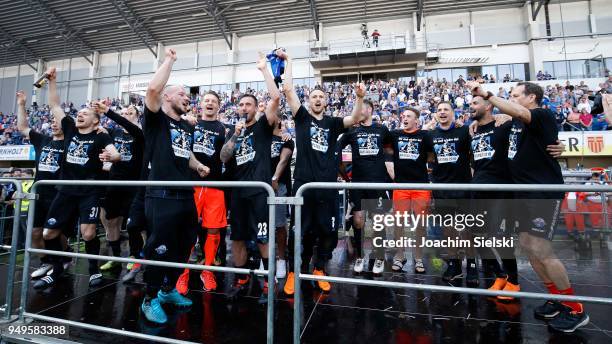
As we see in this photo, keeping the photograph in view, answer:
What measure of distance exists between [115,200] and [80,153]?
769 millimetres

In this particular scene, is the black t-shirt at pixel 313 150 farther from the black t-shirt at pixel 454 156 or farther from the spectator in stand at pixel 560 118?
the spectator in stand at pixel 560 118

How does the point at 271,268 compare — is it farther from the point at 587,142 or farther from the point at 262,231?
the point at 587,142

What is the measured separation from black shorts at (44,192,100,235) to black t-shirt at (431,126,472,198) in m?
4.20

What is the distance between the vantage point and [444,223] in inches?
138

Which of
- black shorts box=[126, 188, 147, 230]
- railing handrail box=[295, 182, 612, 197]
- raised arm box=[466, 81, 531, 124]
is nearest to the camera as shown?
railing handrail box=[295, 182, 612, 197]

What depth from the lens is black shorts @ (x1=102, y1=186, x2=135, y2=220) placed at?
4.25 m

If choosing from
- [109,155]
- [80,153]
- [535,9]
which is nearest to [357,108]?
[109,155]

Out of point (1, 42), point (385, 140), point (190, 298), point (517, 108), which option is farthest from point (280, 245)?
point (1, 42)

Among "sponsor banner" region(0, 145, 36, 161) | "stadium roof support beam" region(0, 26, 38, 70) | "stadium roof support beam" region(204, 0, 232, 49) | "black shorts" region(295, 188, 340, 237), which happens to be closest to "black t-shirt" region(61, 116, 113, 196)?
"black shorts" region(295, 188, 340, 237)

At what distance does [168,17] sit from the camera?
22.1 m

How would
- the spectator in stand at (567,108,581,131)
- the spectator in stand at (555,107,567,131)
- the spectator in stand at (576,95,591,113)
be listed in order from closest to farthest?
the spectator in stand at (567,108,581,131)
the spectator in stand at (555,107,567,131)
the spectator in stand at (576,95,591,113)

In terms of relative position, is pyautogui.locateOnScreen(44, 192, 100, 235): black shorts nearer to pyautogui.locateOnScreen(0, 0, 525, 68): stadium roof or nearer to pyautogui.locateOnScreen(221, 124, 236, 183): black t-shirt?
pyautogui.locateOnScreen(221, 124, 236, 183): black t-shirt

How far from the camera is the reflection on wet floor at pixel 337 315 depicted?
2500 millimetres

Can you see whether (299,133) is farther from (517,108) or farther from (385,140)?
(517,108)
